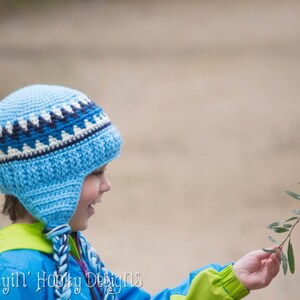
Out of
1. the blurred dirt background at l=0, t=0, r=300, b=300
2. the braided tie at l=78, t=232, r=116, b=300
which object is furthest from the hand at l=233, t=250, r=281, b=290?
the blurred dirt background at l=0, t=0, r=300, b=300

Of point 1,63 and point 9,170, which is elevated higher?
point 9,170

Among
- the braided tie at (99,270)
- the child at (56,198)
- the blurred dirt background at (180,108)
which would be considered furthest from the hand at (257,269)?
the blurred dirt background at (180,108)

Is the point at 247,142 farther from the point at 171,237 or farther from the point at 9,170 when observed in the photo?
the point at 9,170

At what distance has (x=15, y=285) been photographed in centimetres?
200

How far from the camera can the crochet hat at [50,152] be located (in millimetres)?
2082

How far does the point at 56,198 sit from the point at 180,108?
4045mm

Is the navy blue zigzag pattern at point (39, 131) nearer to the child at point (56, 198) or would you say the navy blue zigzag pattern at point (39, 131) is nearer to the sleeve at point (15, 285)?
the child at point (56, 198)

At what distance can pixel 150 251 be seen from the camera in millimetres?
4457

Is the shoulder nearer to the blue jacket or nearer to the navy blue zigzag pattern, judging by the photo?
the blue jacket

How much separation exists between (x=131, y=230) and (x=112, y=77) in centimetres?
211

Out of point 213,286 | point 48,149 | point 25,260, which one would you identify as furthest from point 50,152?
point 213,286

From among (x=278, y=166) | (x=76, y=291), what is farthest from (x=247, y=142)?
(x=76, y=291)

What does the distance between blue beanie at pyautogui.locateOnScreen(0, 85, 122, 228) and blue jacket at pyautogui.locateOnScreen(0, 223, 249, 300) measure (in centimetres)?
6

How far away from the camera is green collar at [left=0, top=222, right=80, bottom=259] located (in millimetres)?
2070
